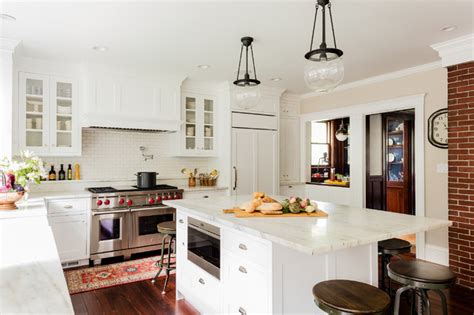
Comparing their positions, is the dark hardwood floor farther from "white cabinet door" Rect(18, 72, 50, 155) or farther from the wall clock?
the wall clock

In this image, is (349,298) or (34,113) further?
(34,113)

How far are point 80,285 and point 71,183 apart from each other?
62.4 inches

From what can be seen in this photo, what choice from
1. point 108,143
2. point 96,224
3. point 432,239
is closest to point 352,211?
point 432,239

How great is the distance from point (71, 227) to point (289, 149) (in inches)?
155

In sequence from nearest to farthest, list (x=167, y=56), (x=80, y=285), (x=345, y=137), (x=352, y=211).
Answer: (x=352, y=211) → (x=80, y=285) → (x=167, y=56) → (x=345, y=137)

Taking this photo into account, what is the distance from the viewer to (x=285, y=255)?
76.4 inches

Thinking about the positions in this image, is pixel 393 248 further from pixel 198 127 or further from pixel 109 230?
pixel 198 127

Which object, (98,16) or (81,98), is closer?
(98,16)

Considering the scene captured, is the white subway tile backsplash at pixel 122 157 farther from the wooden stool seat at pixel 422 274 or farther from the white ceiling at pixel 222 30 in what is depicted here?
the wooden stool seat at pixel 422 274

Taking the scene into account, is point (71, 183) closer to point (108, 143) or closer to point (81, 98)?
point (108, 143)

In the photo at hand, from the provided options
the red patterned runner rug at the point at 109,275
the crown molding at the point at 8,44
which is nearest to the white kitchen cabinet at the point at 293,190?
the red patterned runner rug at the point at 109,275

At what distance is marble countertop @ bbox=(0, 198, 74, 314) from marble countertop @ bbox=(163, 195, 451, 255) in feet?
3.47

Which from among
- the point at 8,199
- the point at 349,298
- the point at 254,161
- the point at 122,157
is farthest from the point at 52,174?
the point at 349,298

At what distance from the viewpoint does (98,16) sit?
2.90 meters
